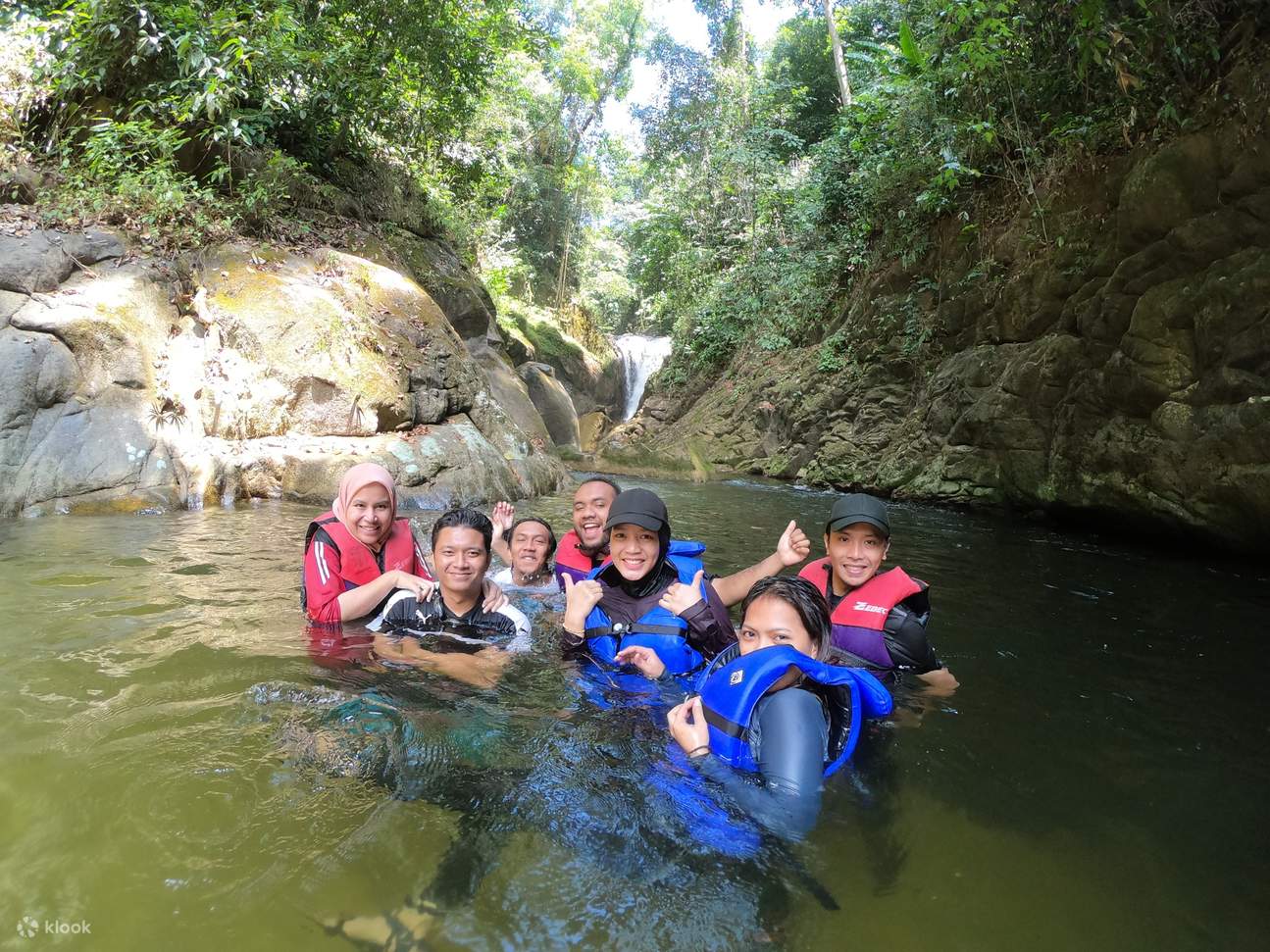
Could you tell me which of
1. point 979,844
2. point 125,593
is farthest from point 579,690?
point 125,593

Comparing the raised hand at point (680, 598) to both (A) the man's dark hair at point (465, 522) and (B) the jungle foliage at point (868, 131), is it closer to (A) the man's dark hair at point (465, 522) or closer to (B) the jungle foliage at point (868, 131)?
(A) the man's dark hair at point (465, 522)

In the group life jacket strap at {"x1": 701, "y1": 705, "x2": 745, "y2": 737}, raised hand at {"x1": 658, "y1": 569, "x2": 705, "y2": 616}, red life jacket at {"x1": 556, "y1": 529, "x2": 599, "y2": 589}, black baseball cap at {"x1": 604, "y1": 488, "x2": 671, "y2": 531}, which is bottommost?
life jacket strap at {"x1": 701, "y1": 705, "x2": 745, "y2": 737}

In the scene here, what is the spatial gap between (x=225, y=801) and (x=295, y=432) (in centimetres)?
741

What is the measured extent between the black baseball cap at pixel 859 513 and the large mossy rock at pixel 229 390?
Result: 6.19 meters

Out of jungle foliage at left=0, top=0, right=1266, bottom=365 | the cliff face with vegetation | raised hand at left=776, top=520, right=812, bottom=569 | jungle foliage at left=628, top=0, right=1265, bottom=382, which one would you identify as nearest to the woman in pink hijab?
raised hand at left=776, top=520, right=812, bottom=569

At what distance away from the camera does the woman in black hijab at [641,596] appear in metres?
3.39

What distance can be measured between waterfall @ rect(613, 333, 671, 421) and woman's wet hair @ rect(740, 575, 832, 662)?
23.9 m

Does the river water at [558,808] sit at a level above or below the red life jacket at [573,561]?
below

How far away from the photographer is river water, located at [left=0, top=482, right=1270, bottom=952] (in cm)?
181

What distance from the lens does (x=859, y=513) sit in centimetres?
338

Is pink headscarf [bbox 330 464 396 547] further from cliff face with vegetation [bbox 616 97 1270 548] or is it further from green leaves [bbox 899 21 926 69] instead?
green leaves [bbox 899 21 926 69]

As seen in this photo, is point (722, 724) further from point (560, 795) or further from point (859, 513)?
point (859, 513)

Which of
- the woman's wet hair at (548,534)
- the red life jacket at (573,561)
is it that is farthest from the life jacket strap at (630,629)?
the woman's wet hair at (548,534)

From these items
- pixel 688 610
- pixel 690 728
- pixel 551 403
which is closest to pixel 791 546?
pixel 688 610
